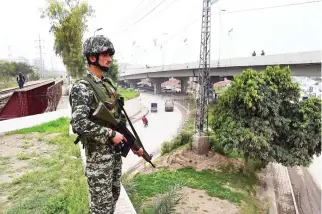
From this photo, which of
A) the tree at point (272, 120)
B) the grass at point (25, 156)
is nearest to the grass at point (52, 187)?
the grass at point (25, 156)

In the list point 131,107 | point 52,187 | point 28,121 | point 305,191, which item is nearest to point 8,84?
point 131,107

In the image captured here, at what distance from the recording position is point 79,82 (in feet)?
7.95

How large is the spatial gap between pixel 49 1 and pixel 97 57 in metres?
24.0

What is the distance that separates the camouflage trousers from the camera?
2568mm

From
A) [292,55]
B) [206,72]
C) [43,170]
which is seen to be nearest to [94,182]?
[43,170]

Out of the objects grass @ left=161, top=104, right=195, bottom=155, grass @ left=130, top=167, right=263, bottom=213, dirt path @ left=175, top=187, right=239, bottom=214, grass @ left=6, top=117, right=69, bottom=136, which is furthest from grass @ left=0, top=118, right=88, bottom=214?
grass @ left=161, top=104, right=195, bottom=155

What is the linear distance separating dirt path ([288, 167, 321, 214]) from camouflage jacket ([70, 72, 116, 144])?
1151cm

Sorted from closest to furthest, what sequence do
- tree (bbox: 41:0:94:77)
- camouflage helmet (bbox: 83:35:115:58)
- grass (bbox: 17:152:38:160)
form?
camouflage helmet (bbox: 83:35:115:58)
grass (bbox: 17:152:38:160)
tree (bbox: 41:0:94:77)

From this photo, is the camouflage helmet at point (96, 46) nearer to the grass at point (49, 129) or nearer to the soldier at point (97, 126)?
the soldier at point (97, 126)

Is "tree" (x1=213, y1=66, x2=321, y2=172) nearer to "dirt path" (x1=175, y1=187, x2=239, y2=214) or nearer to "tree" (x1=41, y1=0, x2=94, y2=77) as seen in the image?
"dirt path" (x1=175, y1=187, x2=239, y2=214)

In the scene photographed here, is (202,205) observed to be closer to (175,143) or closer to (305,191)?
(175,143)

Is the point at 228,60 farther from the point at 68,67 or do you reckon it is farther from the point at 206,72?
the point at 68,67

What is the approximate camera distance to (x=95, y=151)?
8.37 ft

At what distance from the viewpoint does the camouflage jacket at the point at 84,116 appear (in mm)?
2289
